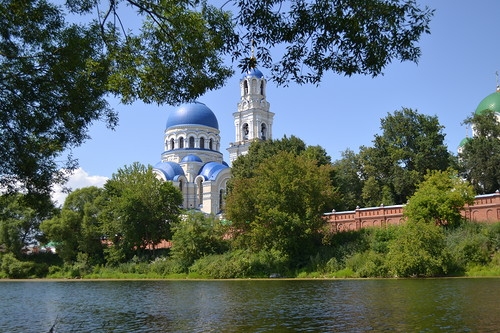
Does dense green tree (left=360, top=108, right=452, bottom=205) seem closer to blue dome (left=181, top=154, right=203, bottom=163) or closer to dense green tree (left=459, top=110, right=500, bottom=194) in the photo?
dense green tree (left=459, top=110, right=500, bottom=194)

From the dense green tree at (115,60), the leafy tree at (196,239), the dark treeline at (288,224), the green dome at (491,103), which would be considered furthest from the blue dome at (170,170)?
the dense green tree at (115,60)

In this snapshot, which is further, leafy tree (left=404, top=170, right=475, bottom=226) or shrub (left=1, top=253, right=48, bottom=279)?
shrub (left=1, top=253, right=48, bottom=279)

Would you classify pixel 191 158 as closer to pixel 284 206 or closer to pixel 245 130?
pixel 245 130

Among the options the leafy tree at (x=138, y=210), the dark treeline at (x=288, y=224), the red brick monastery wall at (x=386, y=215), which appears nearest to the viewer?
the dark treeline at (x=288, y=224)

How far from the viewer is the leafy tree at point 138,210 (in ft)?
150

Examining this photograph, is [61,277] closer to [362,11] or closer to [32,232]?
[32,232]

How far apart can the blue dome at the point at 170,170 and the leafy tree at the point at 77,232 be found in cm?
1639

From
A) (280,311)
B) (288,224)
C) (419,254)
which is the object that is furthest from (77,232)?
(280,311)

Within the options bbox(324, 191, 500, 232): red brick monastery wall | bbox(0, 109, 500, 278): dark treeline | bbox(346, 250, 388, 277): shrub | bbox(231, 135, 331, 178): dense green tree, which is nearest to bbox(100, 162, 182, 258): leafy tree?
bbox(0, 109, 500, 278): dark treeline

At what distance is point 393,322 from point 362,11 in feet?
29.9

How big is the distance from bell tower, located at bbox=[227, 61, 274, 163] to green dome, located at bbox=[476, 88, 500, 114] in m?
26.2

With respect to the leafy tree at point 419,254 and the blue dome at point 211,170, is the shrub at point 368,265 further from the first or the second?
the blue dome at point 211,170

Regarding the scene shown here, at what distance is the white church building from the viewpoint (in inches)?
2638

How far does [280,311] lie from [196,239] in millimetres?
25275
